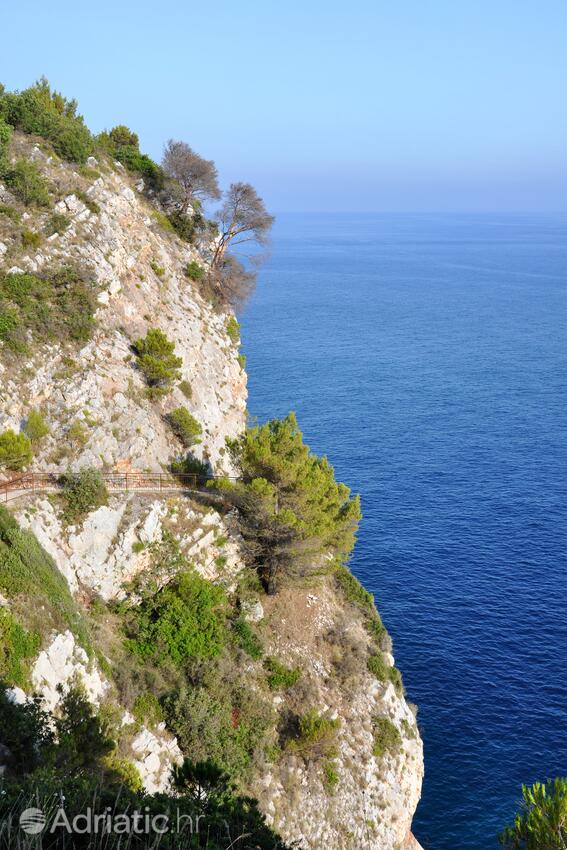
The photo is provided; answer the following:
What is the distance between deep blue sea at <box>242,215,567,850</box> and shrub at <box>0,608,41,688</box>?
71.2 feet

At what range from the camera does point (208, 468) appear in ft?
119

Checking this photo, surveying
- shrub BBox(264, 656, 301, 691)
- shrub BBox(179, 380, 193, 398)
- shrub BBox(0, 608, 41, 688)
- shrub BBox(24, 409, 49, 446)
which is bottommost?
shrub BBox(264, 656, 301, 691)

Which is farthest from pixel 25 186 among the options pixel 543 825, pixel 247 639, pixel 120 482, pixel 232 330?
pixel 543 825

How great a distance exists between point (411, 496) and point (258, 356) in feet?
153

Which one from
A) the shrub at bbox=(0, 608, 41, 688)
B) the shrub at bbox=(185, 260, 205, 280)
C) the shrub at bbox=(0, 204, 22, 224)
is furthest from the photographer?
the shrub at bbox=(185, 260, 205, 280)

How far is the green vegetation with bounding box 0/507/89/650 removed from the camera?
70.5ft

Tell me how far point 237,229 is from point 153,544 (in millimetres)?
29239

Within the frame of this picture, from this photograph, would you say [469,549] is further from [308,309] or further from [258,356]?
[308,309]

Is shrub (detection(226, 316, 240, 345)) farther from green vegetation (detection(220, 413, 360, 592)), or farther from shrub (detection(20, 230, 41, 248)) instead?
green vegetation (detection(220, 413, 360, 592))

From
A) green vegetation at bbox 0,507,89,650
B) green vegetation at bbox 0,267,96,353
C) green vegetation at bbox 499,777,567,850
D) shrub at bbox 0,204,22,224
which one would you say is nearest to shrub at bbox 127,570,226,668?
green vegetation at bbox 0,507,89,650

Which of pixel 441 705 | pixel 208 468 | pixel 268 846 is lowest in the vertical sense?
pixel 441 705

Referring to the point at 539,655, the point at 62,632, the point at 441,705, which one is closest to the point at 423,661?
the point at 441,705

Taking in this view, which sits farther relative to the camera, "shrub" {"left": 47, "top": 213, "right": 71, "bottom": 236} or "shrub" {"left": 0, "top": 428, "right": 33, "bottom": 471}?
"shrub" {"left": 47, "top": 213, "right": 71, "bottom": 236}

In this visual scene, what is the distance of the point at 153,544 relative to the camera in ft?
96.2
